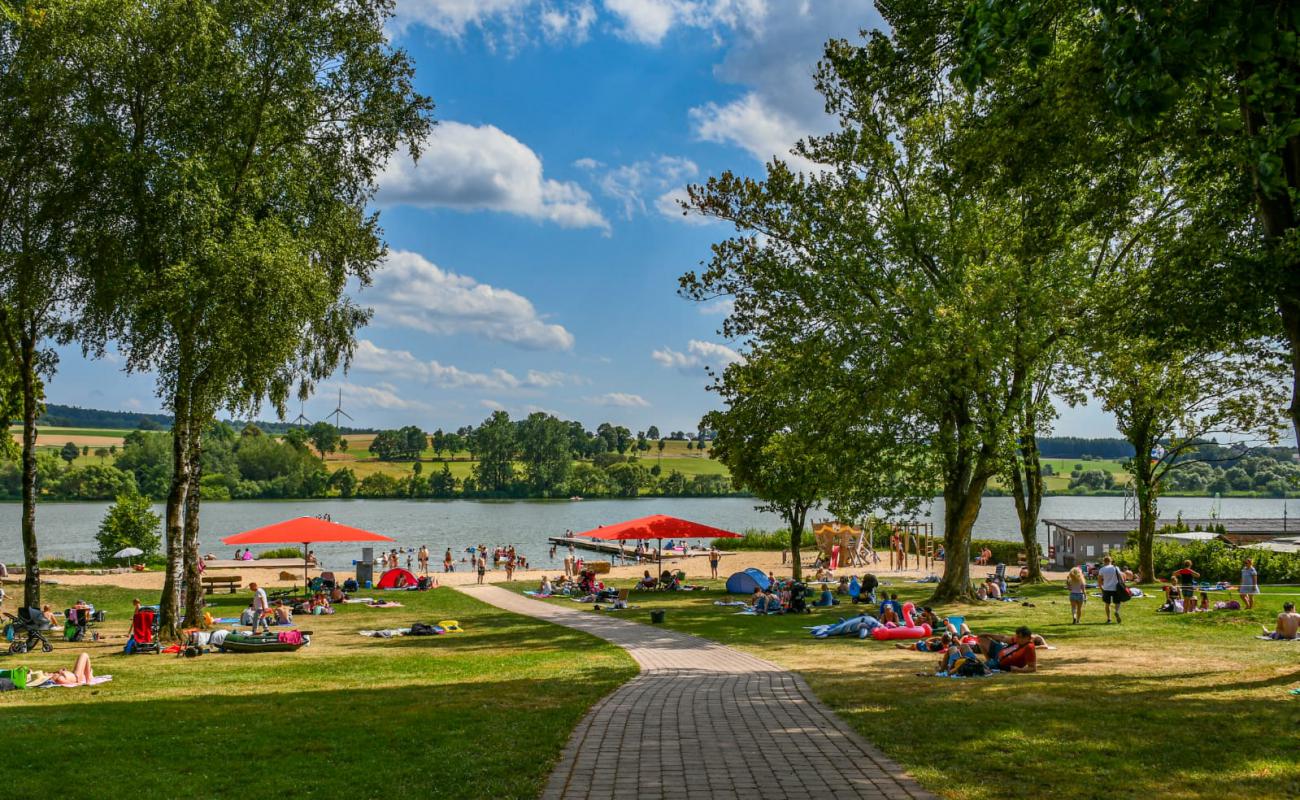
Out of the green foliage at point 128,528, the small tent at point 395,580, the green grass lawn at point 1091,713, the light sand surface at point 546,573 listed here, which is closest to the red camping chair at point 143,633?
the green grass lawn at point 1091,713

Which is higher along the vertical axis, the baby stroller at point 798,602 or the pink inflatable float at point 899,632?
the pink inflatable float at point 899,632

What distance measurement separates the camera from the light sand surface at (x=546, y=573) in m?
35.9

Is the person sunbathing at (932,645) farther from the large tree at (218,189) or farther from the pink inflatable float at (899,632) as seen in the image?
the large tree at (218,189)

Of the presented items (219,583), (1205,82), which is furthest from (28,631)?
(1205,82)

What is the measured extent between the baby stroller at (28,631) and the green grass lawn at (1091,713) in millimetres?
14563

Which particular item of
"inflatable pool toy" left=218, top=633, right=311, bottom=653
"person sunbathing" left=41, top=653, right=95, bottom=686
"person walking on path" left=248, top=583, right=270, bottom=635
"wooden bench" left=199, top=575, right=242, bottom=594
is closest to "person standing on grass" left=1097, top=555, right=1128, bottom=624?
"inflatable pool toy" left=218, top=633, right=311, bottom=653

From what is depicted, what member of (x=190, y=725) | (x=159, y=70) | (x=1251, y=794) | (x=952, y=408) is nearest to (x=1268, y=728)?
(x=1251, y=794)

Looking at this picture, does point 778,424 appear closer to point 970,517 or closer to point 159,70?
point 970,517

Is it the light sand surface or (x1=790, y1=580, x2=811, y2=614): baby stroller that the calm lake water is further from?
(x1=790, y1=580, x2=811, y2=614): baby stroller

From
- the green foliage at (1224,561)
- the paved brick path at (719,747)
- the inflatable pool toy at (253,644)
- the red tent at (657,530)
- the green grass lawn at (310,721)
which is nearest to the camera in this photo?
the paved brick path at (719,747)

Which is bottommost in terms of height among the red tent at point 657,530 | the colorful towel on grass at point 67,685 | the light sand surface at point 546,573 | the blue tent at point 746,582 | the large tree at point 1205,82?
the light sand surface at point 546,573

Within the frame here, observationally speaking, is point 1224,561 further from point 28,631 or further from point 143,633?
point 28,631

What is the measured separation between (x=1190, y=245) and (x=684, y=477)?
159486mm

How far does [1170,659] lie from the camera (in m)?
15.3
